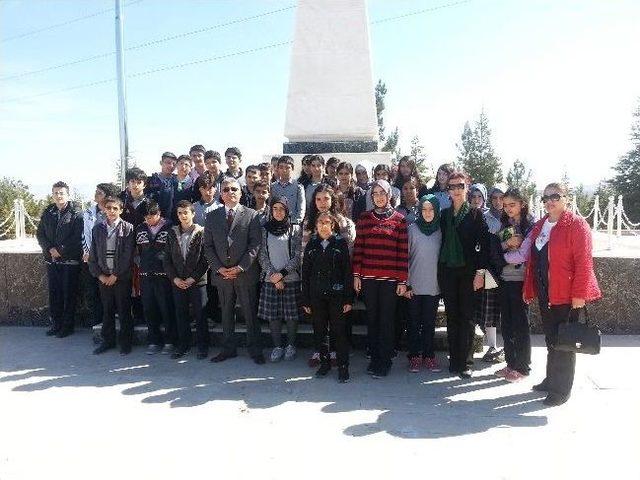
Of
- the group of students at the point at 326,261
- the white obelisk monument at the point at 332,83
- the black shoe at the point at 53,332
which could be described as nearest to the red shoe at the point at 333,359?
the group of students at the point at 326,261

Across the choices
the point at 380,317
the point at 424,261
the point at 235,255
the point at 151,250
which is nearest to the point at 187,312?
the point at 151,250

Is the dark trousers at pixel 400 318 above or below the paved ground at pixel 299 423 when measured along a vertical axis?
above

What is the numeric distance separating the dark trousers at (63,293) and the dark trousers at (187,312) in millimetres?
1604

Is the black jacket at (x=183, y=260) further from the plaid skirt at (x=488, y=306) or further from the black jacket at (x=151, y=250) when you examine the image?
the plaid skirt at (x=488, y=306)

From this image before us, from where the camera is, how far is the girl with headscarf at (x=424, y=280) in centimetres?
425

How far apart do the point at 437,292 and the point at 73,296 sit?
4130mm

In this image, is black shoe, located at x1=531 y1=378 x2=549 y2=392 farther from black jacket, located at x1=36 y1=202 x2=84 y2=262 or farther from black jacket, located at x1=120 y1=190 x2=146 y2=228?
black jacket, located at x1=36 y1=202 x2=84 y2=262

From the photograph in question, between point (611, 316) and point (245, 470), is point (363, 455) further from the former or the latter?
point (611, 316)

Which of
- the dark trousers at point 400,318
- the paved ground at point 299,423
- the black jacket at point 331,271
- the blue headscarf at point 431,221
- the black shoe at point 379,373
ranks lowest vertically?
the paved ground at point 299,423

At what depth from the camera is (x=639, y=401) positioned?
12.0ft

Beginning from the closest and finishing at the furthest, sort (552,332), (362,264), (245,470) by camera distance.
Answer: (245,470) < (552,332) < (362,264)

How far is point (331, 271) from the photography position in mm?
4145

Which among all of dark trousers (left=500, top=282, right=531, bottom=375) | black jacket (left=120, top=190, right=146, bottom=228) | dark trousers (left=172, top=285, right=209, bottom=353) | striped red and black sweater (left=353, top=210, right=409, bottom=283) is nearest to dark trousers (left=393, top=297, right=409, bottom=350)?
striped red and black sweater (left=353, top=210, right=409, bottom=283)

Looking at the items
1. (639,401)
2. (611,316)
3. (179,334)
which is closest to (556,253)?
(639,401)
